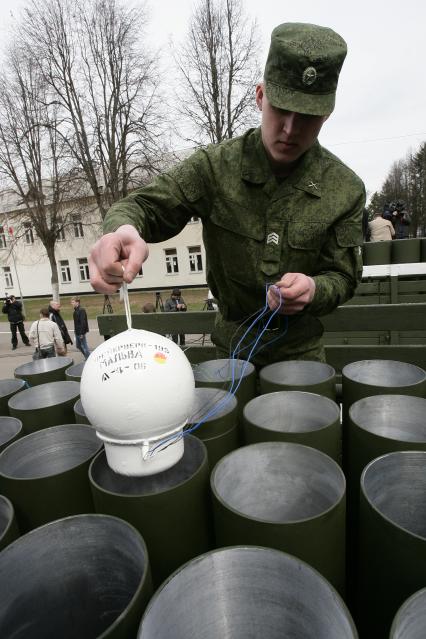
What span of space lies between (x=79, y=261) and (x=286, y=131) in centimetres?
2891

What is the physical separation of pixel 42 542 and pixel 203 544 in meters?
0.39

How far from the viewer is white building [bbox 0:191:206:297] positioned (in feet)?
86.6

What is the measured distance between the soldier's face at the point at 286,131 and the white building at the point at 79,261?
2327 centimetres

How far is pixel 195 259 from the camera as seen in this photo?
87.3ft

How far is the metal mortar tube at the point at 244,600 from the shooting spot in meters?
0.66

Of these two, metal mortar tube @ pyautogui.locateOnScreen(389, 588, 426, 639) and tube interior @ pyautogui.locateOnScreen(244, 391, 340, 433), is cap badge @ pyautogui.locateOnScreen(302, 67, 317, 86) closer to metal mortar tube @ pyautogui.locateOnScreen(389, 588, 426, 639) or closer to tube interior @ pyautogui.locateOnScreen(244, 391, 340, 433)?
tube interior @ pyautogui.locateOnScreen(244, 391, 340, 433)

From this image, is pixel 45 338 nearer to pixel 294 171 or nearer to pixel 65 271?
pixel 294 171

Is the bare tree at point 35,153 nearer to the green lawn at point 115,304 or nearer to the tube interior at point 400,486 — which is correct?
the green lawn at point 115,304

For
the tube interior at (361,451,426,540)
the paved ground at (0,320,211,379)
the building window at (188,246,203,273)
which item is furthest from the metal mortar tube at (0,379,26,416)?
the building window at (188,246,203,273)

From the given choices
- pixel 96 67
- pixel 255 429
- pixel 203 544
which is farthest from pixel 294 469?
pixel 96 67


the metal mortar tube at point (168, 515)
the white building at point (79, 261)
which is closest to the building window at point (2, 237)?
A: the white building at point (79, 261)

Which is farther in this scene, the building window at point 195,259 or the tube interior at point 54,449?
the building window at point 195,259

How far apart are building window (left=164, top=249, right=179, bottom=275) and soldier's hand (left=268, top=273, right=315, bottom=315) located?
1007 inches

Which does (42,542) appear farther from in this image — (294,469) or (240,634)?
(294,469)
